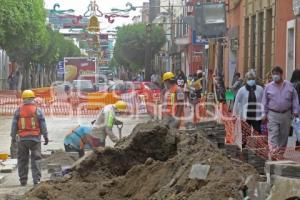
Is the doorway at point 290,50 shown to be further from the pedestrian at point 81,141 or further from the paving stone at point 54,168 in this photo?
the paving stone at point 54,168

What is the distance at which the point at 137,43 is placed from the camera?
90312mm

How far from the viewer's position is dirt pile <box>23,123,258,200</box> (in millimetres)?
8406

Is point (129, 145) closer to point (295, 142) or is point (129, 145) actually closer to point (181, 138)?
point (181, 138)

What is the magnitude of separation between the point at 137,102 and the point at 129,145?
80.8ft

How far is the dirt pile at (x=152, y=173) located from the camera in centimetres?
841

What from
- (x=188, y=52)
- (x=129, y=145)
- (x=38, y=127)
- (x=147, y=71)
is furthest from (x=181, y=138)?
(x=147, y=71)

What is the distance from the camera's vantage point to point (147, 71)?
80062mm

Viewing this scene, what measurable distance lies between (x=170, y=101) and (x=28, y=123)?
122 inches

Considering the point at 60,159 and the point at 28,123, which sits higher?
the point at 28,123

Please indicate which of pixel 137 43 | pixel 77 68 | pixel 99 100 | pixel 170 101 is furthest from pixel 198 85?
pixel 137 43

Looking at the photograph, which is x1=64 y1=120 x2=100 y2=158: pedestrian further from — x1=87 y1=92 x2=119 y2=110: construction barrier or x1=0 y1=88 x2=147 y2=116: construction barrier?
x1=87 y1=92 x2=119 y2=110: construction barrier

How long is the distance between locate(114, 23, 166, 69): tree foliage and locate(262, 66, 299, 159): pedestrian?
233 feet

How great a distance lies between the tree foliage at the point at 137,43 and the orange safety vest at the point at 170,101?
68841 mm

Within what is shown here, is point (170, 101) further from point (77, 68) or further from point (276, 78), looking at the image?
point (77, 68)
